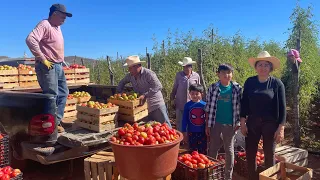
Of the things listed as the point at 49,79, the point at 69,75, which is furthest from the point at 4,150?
the point at 69,75

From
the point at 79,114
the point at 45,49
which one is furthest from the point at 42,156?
the point at 45,49

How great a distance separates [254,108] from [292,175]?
3.50 ft

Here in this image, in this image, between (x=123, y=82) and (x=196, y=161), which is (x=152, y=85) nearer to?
(x=123, y=82)

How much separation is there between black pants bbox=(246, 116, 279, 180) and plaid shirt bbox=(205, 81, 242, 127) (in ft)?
0.70

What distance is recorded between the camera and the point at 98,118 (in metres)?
4.30

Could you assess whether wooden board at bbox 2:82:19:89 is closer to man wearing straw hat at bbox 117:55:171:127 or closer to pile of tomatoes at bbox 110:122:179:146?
man wearing straw hat at bbox 117:55:171:127

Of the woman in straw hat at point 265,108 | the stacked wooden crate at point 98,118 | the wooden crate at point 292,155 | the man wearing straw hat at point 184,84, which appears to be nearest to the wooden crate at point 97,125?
the stacked wooden crate at point 98,118

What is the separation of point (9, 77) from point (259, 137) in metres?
5.07

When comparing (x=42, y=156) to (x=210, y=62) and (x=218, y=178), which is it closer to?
(x=218, y=178)

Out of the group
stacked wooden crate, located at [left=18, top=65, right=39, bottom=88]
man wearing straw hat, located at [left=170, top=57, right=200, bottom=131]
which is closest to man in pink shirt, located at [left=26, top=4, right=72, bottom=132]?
stacked wooden crate, located at [left=18, top=65, right=39, bottom=88]

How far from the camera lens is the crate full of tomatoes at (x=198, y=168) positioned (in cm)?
365

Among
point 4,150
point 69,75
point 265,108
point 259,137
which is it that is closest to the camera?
point 265,108

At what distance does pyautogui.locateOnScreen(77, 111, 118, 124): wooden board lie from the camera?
4.32 m

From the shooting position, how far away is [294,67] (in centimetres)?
630
